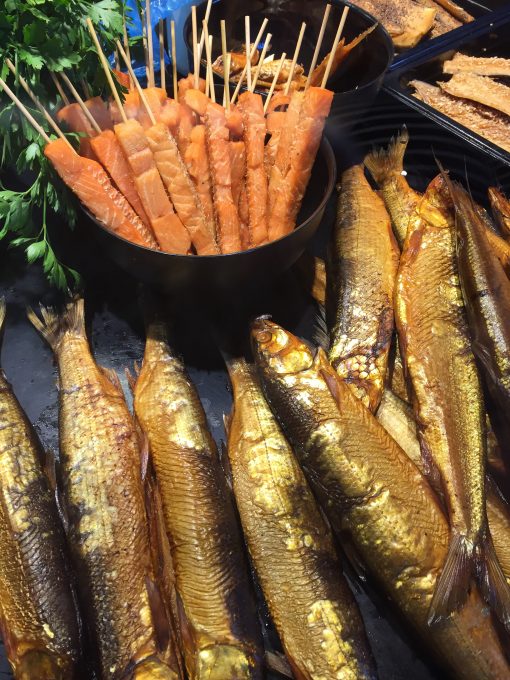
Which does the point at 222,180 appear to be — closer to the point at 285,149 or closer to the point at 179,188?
the point at 179,188

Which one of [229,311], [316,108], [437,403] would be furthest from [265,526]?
[316,108]

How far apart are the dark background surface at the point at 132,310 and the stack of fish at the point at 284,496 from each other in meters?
0.19

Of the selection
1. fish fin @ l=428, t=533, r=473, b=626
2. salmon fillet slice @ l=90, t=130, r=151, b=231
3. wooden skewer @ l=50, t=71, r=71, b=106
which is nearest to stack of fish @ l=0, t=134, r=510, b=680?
fish fin @ l=428, t=533, r=473, b=626

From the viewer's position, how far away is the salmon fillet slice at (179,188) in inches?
101

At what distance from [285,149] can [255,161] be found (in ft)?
0.53

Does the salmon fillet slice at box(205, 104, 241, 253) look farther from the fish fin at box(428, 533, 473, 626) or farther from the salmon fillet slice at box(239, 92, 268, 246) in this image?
the fish fin at box(428, 533, 473, 626)

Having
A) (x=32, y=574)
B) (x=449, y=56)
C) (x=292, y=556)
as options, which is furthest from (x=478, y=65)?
(x=32, y=574)

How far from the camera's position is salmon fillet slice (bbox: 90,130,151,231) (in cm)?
256

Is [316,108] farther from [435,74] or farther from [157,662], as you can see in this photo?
[157,662]

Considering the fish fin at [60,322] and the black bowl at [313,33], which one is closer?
the fish fin at [60,322]

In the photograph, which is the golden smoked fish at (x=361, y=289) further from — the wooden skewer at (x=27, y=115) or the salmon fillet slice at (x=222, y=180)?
the wooden skewer at (x=27, y=115)

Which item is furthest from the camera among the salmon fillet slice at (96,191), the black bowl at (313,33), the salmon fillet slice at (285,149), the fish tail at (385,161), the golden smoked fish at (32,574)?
the black bowl at (313,33)

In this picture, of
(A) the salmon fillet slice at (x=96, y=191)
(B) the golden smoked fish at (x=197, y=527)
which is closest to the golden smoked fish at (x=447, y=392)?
(B) the golden smoked fish at (x=197, y=527)

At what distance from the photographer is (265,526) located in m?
2.27
